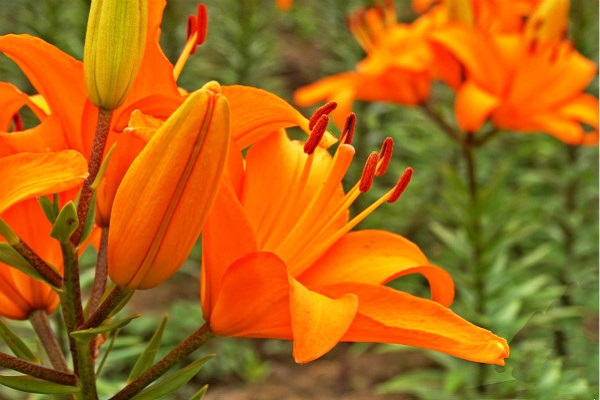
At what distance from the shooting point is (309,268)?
746 millimetres

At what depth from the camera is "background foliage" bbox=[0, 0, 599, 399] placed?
1619mm

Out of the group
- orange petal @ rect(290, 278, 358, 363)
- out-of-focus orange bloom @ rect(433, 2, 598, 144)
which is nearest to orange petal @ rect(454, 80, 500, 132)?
out-of-focus orange bloom @ rect(433, 2, 598, 144)

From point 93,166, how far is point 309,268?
0.69 ft

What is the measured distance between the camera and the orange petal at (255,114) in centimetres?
70

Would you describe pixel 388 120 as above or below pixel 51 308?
below

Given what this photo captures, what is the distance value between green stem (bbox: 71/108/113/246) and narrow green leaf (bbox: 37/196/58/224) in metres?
0.02

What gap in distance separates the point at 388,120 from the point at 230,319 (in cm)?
226

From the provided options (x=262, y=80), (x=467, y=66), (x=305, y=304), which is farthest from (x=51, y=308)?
(x=262, y=80)

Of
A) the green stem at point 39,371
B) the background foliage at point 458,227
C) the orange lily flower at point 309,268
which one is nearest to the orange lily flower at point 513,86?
the background foliage at point 458,227

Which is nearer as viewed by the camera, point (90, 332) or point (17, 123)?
point (90, 332)

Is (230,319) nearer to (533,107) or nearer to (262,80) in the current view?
(533,107)

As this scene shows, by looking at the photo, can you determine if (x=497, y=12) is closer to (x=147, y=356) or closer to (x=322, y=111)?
(x=322, y=111)

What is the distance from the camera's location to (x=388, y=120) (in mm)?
2883

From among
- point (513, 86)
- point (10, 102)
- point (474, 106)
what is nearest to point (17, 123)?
point (10, 102)
